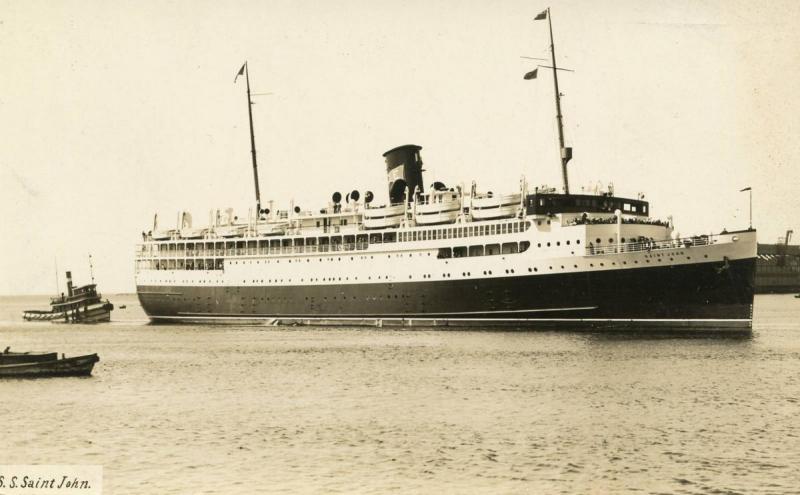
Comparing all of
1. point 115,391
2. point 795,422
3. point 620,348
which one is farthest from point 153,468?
point 620,348

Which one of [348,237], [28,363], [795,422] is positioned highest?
[348,237]

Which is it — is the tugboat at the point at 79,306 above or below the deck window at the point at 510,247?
below

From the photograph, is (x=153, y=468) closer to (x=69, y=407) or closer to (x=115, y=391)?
(x=69, y=407)

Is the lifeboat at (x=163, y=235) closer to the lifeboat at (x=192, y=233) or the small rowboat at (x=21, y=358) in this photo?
the lifeboat at (x=192, y=233)

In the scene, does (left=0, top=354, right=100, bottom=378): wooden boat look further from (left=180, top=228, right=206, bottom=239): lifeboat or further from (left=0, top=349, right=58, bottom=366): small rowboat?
(left=180, top=228, right=206, bottom=239): lifeboat

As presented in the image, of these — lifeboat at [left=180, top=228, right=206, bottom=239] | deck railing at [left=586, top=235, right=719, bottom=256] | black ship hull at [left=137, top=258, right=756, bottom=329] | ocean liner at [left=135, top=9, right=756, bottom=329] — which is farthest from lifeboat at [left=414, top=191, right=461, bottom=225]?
lifeboat at [left=180, top=228, right=206, bottom=239]

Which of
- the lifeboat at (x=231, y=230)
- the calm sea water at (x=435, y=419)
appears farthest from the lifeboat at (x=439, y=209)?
the lifeboat at (x=231, y=230)
